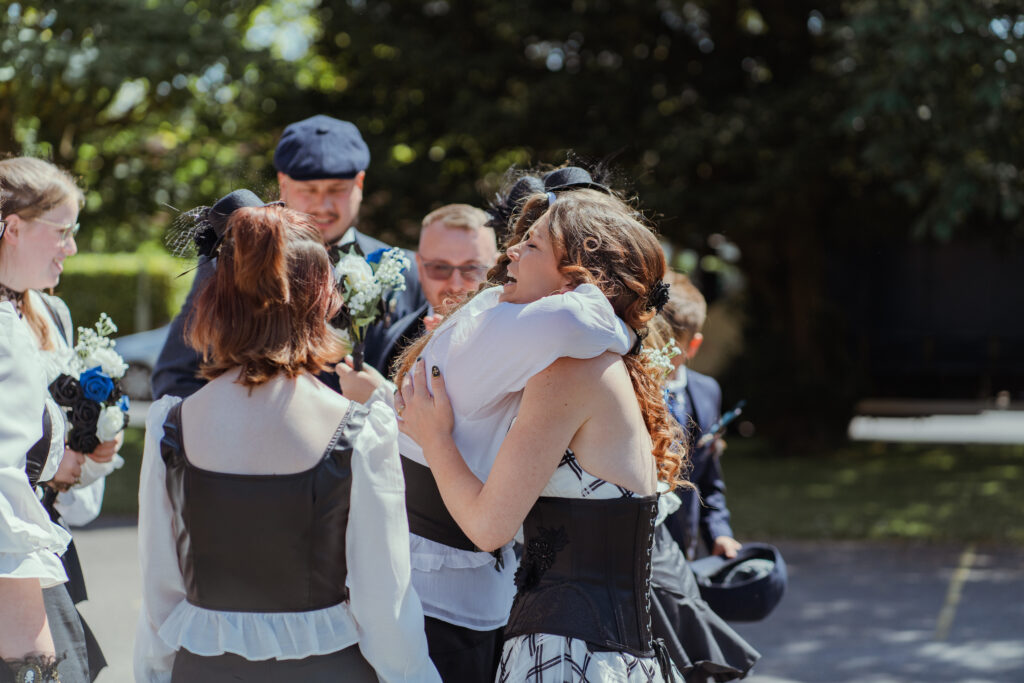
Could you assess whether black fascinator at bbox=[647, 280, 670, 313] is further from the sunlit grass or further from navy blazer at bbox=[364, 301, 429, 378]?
the sunlit grass

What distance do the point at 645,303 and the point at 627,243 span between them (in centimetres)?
14

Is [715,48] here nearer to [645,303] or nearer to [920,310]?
[920,310]

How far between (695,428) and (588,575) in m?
1.75

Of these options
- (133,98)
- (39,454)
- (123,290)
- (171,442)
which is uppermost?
(171,442)

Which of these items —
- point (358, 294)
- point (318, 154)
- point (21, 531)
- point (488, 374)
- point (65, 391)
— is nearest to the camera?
point (21, 531)

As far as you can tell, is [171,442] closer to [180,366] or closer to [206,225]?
[206,225]

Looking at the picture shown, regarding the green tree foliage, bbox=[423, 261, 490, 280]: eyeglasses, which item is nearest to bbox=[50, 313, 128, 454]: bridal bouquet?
bbox=[423, 261, 490, 280]: eyeglasses

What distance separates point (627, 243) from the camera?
2.37m

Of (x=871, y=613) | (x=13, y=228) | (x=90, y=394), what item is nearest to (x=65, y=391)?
(x=90, y=394)

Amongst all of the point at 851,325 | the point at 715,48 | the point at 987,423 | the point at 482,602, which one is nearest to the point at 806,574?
the point at 482,602

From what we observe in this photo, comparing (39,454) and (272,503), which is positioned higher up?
(272,503)

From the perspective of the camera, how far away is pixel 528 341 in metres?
2.17

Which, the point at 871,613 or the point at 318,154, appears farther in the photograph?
the point at 871,613

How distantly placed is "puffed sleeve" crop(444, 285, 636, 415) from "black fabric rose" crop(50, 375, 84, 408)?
4.27ft
